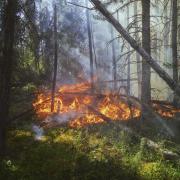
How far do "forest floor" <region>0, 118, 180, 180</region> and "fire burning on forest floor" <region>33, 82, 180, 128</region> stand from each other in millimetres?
1363

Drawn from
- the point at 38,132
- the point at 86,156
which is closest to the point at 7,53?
the point at 86,156

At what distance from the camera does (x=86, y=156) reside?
39.2ft

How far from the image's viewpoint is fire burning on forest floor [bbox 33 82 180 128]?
16.3m

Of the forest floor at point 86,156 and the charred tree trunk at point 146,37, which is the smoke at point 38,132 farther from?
the charred tree trunk at point 146,37

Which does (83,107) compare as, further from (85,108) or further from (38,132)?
(38,132)

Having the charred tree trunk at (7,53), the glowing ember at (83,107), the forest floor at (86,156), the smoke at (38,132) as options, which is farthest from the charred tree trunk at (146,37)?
the charred tree trunk at (7,53)

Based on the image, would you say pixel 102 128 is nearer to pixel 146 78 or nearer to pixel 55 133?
pixel 55 133

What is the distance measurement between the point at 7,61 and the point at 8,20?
1.45 m

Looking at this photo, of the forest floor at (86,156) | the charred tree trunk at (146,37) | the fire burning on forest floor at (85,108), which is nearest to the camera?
the forest floor at (86,156)

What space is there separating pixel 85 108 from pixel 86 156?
5386 mm

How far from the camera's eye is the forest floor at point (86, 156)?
10727 mm

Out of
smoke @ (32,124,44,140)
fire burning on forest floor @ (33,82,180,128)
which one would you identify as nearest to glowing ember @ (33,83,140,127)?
fire burning on forest floor @ (33,82,180,128)

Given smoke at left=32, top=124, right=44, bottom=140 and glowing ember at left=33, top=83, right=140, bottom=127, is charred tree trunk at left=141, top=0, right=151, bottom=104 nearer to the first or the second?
glowing ember at left=33, top=83, right=140, bottom=127

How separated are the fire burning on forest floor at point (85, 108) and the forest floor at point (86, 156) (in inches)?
53.7
